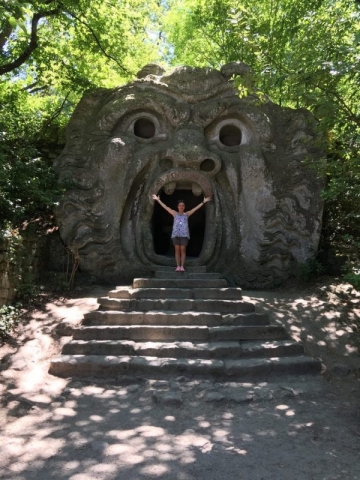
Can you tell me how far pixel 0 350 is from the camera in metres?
5.27

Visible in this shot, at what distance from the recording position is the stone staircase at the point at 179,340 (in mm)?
4855

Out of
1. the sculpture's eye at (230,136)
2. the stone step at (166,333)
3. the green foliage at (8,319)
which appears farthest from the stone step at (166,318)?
the sculpture's eye at (230,136)

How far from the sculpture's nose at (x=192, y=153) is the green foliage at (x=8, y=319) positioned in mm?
4030

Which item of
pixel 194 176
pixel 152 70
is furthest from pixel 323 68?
pixel 152 70

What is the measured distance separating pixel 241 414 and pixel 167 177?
5.06 metres

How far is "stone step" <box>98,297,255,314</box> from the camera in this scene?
6.08 meters

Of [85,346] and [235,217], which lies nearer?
[85,346]

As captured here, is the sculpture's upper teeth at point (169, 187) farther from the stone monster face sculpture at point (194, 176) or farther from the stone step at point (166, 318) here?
the stone step at point (166, 318)

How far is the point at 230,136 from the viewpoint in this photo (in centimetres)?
896

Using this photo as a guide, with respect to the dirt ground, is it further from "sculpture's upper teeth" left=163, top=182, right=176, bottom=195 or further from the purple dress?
"sculpture's upper teeth" left=163, top=182, right=176, bottom=195

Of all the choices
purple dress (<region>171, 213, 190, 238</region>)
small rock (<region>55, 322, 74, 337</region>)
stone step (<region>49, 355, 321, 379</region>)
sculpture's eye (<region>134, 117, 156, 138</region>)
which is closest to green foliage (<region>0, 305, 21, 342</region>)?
small rock (<region>55, 322, 74, 337</region>)

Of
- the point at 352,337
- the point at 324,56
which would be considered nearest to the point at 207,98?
the point at 324,56

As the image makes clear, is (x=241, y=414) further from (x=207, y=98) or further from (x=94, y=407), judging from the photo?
(x=207, y=98)

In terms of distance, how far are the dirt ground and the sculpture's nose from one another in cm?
377
